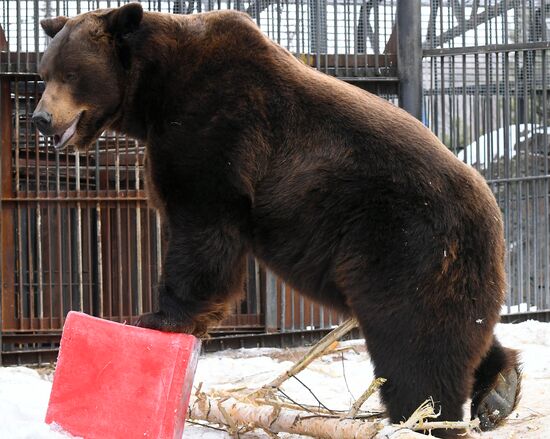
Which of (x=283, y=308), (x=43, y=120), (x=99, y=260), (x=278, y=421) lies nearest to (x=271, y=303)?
(x=283, y=308)

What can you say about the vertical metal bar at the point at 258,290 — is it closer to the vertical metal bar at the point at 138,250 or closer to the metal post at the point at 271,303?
the metal post at the point at 271,303

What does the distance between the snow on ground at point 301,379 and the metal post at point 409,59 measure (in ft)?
6.75

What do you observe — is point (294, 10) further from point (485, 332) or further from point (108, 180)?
point (485, 332)

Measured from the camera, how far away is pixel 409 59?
308 inches

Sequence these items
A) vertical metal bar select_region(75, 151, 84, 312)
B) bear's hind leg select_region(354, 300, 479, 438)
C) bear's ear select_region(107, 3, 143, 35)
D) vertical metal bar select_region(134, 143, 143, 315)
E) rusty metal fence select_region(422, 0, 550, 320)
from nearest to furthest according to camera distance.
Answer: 1. bear's hind leg select_region(354, 300, 479, 438)
2. bear's ear select_region(107, 3, 143, 35)
3. vertical metal bar select_region(75, 151, 84, 312)
4. vertical metal bar select_region(134, 143, 143, 315)
5. rusty metal fence select_region(422, 0, 550, 320)

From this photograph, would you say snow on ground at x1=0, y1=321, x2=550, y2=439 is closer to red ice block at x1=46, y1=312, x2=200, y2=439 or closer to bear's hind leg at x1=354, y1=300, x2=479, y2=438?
red ice block at x1=46, y1=312, x2=200, y2=439

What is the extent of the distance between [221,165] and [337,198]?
0.58 meters

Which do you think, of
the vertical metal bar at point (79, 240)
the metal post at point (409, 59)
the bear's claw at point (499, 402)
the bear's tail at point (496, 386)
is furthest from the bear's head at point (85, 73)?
the metal post at point (409, 59)

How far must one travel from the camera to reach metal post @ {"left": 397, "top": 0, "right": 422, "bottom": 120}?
776 cm

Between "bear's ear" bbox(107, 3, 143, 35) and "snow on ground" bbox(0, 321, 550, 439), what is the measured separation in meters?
2.00

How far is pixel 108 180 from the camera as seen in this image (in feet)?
25.0

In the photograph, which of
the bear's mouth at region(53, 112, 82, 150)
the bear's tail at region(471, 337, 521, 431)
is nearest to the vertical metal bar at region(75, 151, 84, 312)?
the bear's mouth at region(53, 112, 82, 150)

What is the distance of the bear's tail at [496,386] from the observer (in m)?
4.87

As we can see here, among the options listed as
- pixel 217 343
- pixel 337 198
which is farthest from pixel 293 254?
pixel 217 343
